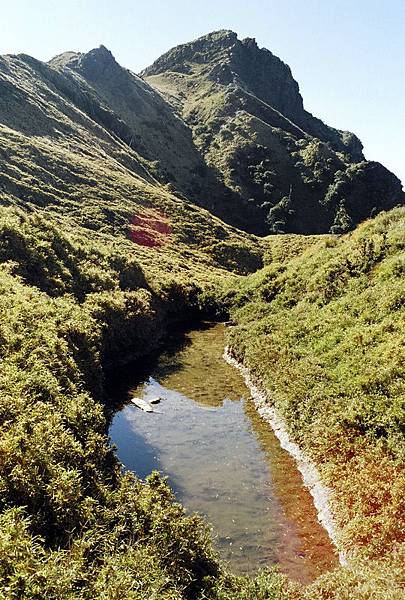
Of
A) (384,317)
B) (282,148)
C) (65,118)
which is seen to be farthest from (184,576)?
(282,148)

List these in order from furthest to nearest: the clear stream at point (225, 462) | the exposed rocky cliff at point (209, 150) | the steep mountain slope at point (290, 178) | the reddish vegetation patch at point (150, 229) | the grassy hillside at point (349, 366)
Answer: the steep mountain slope at point (290, 178) → the exposed rocky cliff at point (209, 150) → the reddish vegetation patch at point (150, 229) → the grassy hillside at point (349, 366) → the clear stream at point (225, 462)

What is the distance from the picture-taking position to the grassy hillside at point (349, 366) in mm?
19156

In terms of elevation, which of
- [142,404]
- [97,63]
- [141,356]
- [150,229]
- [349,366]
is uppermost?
[97,63]

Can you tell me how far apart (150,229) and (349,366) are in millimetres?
62361

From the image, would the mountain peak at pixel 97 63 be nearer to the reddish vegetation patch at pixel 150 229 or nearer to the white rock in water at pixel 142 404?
the reddish vegetation patch at pixel 150 229

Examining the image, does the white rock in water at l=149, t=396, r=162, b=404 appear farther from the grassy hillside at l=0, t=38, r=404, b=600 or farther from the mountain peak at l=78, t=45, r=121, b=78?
the mountain peak at l=78, t=45, r=121, b=78

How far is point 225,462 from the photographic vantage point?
2573cm

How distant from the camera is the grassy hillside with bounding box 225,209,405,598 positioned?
19156mm

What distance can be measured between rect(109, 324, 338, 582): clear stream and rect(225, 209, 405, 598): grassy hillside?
173 centimetres

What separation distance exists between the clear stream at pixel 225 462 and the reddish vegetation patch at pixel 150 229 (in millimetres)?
41328

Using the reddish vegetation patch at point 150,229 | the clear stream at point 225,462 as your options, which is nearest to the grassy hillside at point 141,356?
the reddish vegetation patch at point 150,229

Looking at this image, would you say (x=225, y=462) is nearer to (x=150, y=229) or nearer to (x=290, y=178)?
(x=150, y=229)

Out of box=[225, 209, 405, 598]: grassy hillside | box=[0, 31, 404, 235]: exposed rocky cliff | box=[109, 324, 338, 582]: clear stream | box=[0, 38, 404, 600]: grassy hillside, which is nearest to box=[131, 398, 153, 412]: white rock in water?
box=[109, 324, 338, 582]: clear stream

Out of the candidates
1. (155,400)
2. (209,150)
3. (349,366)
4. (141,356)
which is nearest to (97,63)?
(209,150)
